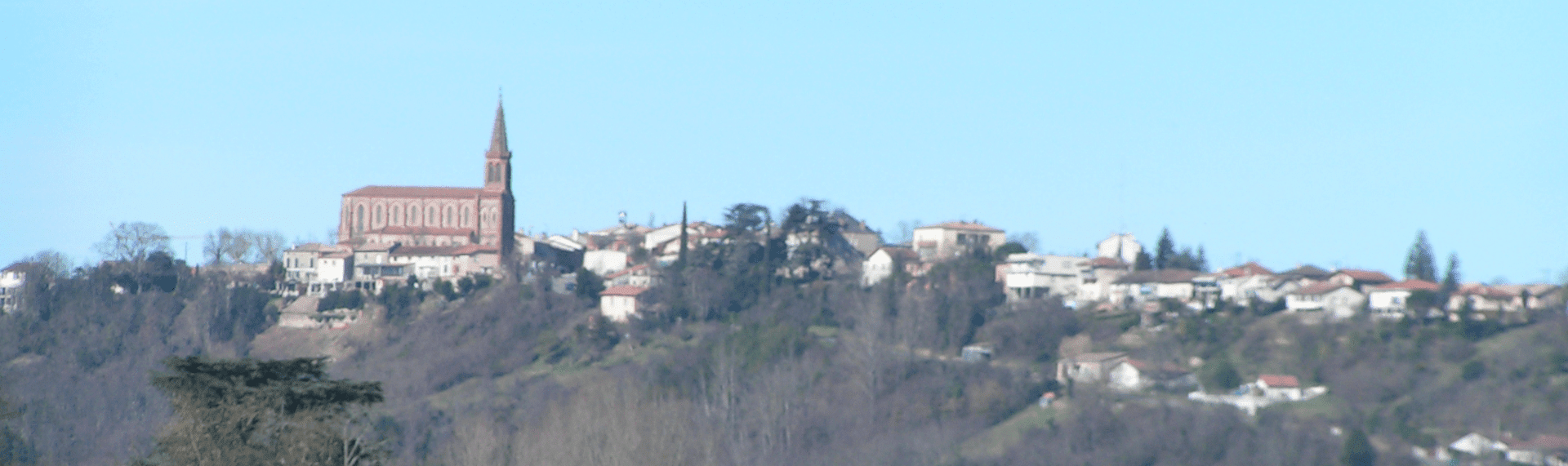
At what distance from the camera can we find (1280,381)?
53812 mm

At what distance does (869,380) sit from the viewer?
59000 mm

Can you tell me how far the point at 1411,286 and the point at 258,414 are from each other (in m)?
50.4

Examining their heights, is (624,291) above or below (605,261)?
below

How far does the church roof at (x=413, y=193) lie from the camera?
86125mm

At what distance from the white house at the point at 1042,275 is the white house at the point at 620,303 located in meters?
14.5

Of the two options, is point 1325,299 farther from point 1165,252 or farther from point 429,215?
point 429,215

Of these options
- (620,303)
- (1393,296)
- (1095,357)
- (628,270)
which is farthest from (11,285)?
(1393,296)

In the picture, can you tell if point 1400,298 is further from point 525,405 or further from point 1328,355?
point 525,405

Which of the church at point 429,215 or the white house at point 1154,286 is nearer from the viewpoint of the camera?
the white house at point 1154,286

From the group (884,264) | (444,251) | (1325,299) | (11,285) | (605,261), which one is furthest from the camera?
(11,285)

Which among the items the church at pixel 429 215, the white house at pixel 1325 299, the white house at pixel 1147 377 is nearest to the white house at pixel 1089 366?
the white house at pixel 1147 377

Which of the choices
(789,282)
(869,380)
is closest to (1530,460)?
(869,380)

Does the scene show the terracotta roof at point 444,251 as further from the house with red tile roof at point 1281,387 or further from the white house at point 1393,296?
the white house at point 1393,296

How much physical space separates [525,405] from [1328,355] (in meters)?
25.7
